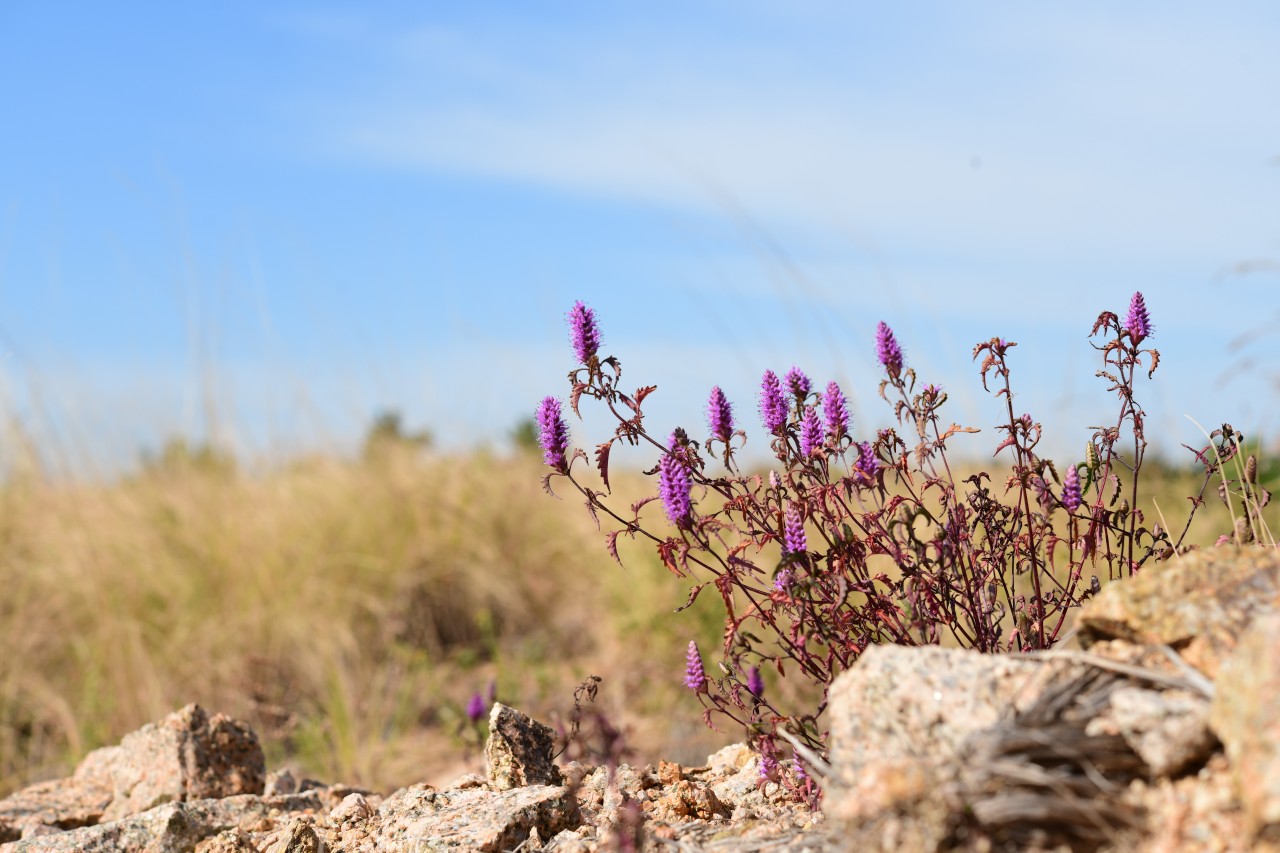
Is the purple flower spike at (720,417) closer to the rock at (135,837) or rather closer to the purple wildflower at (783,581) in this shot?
the purple wildflower at (783,581)

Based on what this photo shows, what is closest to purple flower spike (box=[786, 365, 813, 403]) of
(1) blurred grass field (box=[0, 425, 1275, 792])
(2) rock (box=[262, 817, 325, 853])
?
(2) rock (box=[262, 817, 325, 853])

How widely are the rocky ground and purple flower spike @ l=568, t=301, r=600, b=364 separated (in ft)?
2.47

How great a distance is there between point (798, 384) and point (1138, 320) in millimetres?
734

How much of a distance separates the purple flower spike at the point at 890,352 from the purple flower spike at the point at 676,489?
452mm

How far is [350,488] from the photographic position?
8.59 m

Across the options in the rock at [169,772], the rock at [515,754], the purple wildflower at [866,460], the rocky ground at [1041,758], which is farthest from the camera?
the rock at [169,772]

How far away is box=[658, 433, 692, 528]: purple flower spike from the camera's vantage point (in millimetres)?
2166

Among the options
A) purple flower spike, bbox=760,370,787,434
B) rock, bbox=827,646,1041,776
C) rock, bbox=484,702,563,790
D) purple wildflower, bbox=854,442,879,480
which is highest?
purple flower spike, bbox=760,370,787,434

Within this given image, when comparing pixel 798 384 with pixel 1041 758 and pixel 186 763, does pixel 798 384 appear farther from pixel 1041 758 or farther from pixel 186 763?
pixel 186 763

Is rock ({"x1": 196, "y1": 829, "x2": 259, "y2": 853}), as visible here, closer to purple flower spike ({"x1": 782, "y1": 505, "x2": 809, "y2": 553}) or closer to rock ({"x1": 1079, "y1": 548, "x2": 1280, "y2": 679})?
purple flower spike ({"x1": 782, "y1": 505, "x2": 809, "y2": 553})

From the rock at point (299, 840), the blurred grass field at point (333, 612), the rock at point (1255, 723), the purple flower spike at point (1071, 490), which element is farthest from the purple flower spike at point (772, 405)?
the blurred grass field at point (333, 612)

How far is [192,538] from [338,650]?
1.33 m

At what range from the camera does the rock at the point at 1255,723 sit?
145 cm

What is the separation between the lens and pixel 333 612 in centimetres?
723
